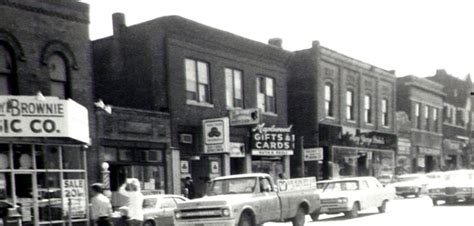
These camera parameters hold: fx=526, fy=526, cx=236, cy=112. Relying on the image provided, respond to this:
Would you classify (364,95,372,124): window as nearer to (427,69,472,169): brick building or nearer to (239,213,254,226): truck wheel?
(427,69,472,169): brick building

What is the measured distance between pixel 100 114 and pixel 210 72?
6.23 metres

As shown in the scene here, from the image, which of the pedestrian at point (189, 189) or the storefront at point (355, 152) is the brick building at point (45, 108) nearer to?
the pedestrian at point (189, 189)

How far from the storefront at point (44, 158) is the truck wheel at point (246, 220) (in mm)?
5569

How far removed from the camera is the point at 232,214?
40.2 feet

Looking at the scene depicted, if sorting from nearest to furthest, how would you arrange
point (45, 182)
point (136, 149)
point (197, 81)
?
point (45, 182)
point (136, 149)
point (197, 81)

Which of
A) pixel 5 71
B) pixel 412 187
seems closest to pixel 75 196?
pixel 5 71

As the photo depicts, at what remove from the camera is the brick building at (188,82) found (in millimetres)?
21172

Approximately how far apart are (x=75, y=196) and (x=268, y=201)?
22.7 ft

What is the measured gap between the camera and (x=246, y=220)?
12930mm

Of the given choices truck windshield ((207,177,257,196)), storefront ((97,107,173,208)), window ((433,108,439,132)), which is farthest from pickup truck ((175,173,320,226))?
window ((433,108,439,132))

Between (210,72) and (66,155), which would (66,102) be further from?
(210,72)

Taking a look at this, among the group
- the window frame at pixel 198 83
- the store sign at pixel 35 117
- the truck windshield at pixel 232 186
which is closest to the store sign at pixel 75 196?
the store sign at pixel 35 117

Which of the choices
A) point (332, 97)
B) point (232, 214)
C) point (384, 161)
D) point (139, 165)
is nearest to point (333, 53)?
point (332, 97)

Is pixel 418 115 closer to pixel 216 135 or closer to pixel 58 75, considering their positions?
pixel 216 135
